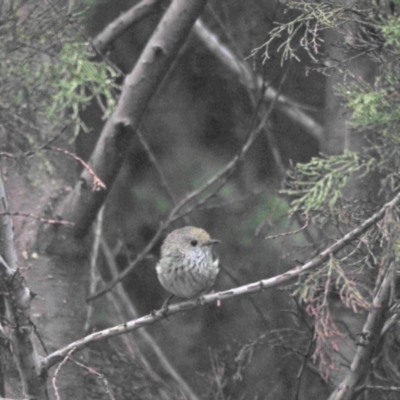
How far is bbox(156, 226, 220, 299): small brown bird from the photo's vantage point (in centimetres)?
455

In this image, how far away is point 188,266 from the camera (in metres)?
4.60

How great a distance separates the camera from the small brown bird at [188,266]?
4555 millimetres

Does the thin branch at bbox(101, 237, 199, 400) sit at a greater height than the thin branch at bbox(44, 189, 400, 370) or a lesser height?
lesser

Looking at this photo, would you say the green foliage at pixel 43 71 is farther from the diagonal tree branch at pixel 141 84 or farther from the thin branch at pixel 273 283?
the thin branch at pixel 273 283

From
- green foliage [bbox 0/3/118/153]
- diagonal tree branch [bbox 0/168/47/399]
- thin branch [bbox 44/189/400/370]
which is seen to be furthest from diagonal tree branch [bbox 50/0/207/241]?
diagonal tree branch [bbox 0/168/47/399]

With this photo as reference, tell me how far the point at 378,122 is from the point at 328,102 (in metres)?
1.79

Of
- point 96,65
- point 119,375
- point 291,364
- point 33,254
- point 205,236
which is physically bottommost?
point 291,364

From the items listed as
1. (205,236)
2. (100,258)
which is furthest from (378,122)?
(100,258)

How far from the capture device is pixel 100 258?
8.23 metres

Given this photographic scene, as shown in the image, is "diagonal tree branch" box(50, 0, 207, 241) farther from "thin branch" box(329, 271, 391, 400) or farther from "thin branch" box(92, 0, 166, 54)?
"thin branch" box(329, 271, 391, 400)

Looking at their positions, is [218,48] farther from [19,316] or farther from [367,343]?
[19,316]

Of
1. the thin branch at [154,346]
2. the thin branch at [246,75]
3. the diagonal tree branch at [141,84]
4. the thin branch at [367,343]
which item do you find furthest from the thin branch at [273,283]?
the thin branch at [246,75]

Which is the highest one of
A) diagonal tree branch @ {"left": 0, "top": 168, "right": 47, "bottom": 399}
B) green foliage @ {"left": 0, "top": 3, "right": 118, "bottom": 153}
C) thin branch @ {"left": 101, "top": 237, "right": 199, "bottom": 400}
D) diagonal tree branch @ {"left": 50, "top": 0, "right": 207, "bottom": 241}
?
green foliage @ {"left": 0, "top": 3, "right": 118, "bottom": 153}

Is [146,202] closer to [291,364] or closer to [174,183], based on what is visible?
[174,183]
